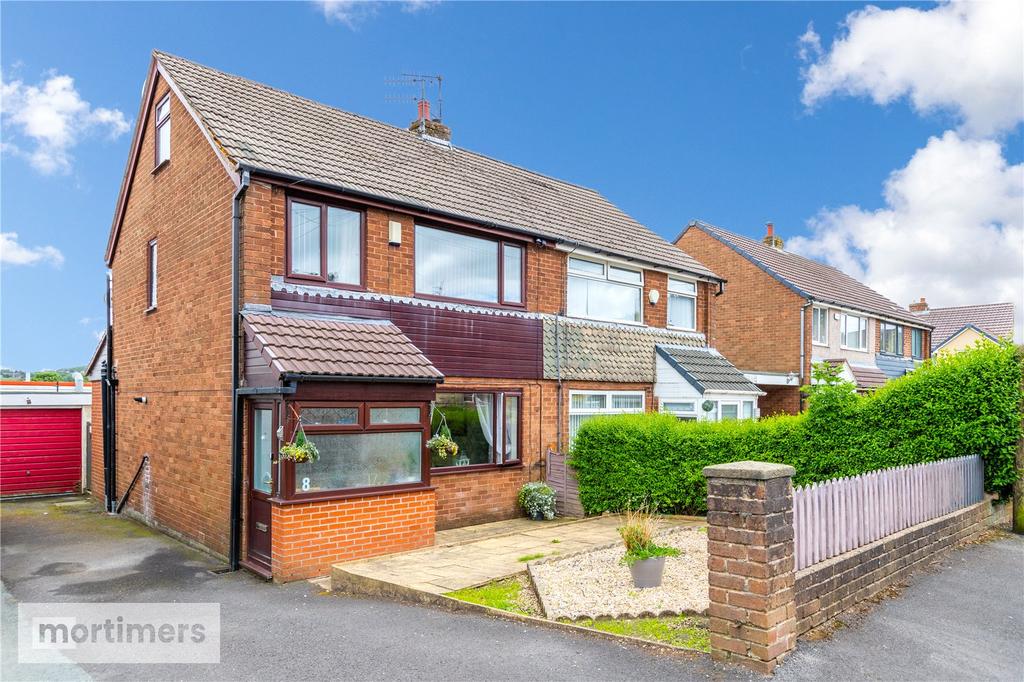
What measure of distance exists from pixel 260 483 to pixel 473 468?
4084mm

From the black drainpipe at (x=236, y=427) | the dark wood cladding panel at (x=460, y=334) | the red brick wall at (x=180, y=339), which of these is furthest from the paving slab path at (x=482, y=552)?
the red brick wall at (x=180, y=339)

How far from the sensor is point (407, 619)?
7102 mm

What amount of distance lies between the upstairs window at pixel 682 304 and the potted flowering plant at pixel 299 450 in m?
10.7

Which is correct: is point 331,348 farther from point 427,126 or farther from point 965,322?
point 965,322

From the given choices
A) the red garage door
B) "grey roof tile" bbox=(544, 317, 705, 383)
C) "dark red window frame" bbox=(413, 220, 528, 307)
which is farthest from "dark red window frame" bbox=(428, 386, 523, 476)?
the red garage door

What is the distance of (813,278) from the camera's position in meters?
26.7

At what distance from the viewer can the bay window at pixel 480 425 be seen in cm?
1243

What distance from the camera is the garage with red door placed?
17.7 m

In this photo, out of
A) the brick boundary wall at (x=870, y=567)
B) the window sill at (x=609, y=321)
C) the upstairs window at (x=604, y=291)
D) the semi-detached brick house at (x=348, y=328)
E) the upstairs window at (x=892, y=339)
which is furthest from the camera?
the upstairs window at (x=892, y=339)

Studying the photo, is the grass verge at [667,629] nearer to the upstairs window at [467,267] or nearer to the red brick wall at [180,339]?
the red brick wall at [180,339]

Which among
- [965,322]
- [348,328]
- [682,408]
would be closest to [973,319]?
[965,322]

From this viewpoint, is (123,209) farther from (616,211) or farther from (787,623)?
(787,623)

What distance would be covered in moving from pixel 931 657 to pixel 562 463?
8379 mm

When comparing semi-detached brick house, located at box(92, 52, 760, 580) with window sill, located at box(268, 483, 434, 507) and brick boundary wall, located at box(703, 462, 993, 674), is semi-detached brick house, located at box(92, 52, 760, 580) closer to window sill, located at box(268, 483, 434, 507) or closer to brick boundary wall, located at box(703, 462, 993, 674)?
window sill, located at box(268, 483, 434, 507)
